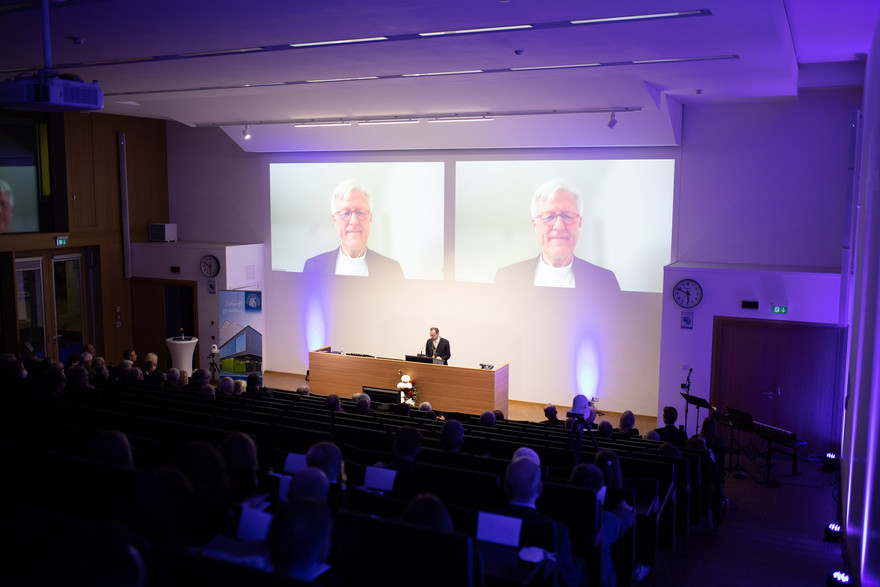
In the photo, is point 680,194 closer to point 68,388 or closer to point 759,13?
point 759,13

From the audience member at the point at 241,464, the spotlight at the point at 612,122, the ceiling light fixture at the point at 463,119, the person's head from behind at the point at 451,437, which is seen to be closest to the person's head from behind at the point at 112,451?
the audience member at the point at 241,464

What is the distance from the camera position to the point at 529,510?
4.07m

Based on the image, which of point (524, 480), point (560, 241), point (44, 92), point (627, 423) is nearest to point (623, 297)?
point (560, 241)

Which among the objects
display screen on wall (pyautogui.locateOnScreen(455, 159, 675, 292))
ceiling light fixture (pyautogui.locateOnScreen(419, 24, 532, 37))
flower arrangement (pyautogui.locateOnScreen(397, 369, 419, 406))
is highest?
ceiling light fixture (pyautogui.locateOnScreen(419, 24, 532, 37))

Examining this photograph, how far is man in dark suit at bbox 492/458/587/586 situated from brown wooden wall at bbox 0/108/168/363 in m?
11.4

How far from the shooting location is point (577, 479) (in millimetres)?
4602

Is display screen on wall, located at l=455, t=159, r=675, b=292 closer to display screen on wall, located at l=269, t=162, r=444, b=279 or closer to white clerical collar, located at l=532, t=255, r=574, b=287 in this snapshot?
white clerical collar, located at l=532, t=255, r=574, b=287

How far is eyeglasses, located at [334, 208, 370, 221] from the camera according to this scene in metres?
13.7

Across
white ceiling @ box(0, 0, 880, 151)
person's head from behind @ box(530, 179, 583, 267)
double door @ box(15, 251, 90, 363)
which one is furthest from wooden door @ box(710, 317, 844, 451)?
double door @ box(15, 251, 90, 363)

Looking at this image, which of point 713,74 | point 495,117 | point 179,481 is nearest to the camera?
point 179,481

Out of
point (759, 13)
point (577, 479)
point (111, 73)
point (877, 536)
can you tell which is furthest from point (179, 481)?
point (111, 73)

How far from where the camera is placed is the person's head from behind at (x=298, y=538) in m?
2.74

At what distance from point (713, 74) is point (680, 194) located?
117 inches

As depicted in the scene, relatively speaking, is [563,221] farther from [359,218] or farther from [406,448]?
[406,448]
